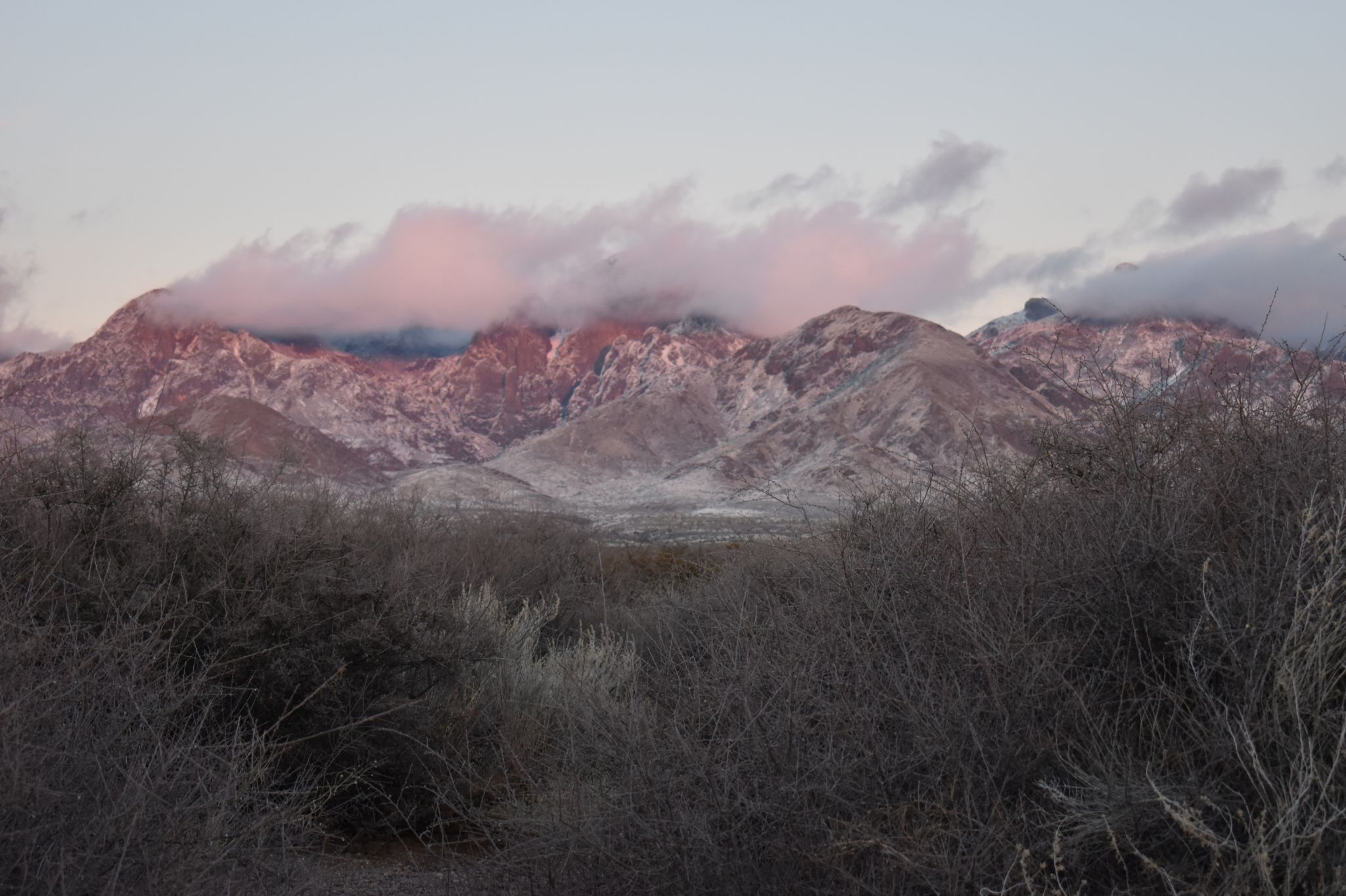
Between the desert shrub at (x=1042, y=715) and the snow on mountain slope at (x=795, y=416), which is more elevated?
the desert shrub at (x=1042, y=715)

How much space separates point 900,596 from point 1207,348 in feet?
9.48

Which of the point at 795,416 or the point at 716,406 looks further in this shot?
the point at 716,406

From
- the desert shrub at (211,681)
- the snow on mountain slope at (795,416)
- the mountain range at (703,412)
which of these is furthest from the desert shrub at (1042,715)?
the snow on mountain slope at (795,416)

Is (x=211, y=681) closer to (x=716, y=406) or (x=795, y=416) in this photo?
(x=795, y=416)

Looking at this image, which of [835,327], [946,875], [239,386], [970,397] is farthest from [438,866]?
[239,386]

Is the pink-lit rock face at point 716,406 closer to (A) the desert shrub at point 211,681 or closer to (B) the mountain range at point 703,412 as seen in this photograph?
(B) the mountain range at point 703,412

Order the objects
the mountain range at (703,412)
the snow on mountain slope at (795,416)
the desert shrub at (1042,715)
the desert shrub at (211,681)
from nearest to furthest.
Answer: the desert shrub at (1042,715), the desert shrub at (211,681), the mountain range at (703,412), the snow on mountain slope at (795,416)

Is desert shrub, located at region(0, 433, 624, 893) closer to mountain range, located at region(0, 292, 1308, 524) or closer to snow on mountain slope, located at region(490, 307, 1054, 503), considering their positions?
mountain range, located at region(0, 292, 1308, 524)

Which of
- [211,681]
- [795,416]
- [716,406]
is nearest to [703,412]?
[716,406]

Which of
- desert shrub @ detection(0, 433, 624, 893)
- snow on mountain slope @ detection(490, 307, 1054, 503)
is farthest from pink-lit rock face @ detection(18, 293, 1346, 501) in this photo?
desert shrub @ detection(0, 433, 624, 893)

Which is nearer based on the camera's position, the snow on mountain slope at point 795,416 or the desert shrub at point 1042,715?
the desert shrub at point 1042,715

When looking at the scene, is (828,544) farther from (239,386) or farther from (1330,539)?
(239,386)

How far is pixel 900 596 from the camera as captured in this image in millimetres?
5449

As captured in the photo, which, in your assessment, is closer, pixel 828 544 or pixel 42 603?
pixel 42 603
